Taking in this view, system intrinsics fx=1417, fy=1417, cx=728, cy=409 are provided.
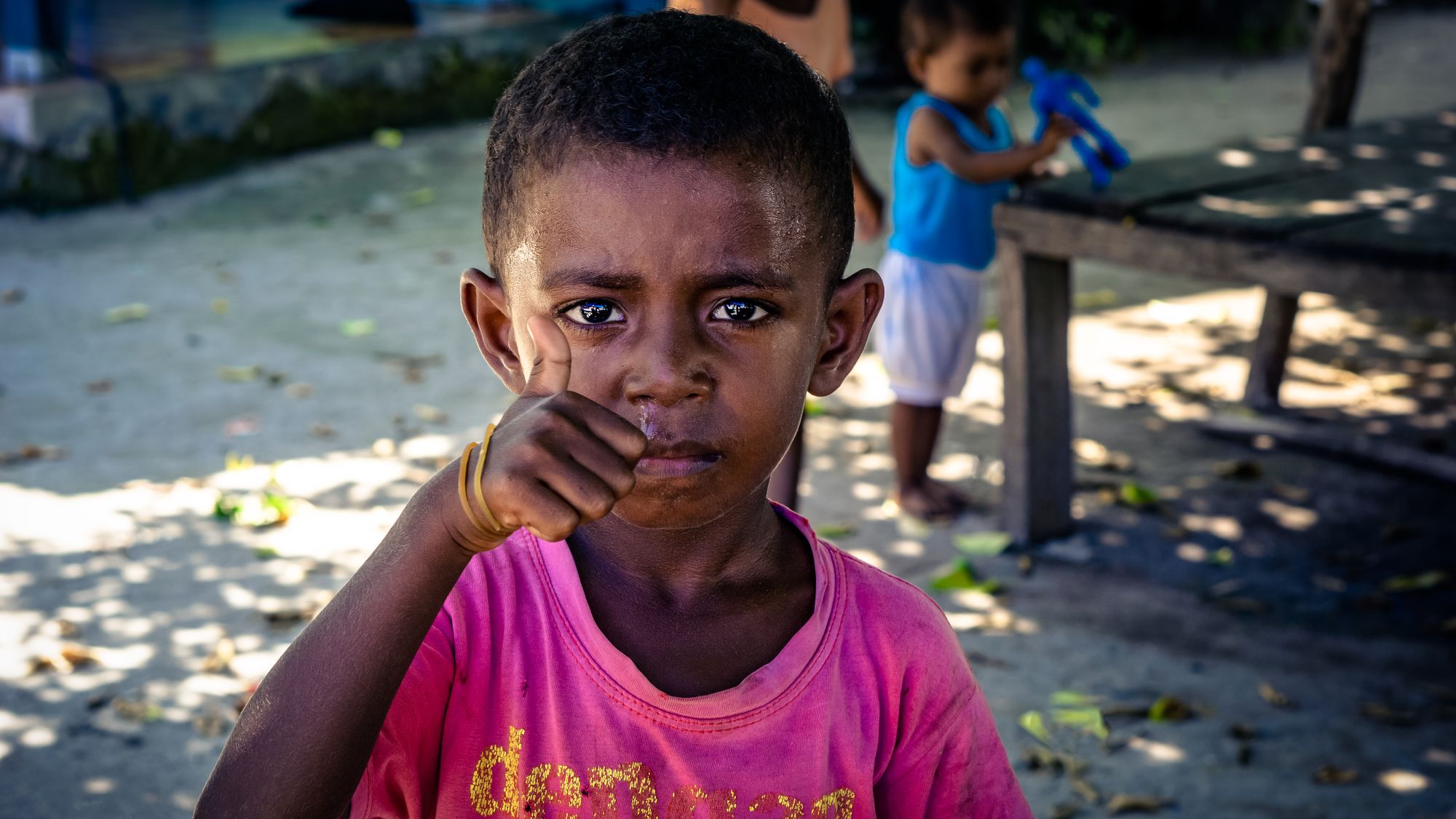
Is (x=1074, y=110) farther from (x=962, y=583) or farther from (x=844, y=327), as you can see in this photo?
(x=844, y=327)

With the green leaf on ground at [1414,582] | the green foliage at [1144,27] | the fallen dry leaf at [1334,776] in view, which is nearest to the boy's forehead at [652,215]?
the fallen dry leaf at [1334,776]

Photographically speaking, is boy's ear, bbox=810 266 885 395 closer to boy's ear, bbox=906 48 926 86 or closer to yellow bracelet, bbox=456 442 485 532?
yellow bracelet, bbox=456 442 485 532

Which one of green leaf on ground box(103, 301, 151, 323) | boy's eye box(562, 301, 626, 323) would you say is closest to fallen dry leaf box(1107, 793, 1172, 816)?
boy's eye box(562, 301, 626, 323)

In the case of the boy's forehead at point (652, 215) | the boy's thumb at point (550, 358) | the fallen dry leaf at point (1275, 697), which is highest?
the boy's forehead at point (652, 215)

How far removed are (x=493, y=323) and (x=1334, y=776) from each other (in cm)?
250

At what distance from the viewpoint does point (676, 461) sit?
1.54 meters

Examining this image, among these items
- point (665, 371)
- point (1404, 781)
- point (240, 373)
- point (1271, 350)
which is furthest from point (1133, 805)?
point (240, 373)

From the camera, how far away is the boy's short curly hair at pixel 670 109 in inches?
59.3

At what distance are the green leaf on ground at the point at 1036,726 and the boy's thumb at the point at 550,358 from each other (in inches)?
95.6

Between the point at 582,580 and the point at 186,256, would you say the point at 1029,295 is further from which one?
the point at 186,256

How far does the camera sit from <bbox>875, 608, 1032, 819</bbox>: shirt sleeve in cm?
175

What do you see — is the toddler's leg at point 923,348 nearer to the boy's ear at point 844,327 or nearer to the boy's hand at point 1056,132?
the boy's hand at point 1056,132

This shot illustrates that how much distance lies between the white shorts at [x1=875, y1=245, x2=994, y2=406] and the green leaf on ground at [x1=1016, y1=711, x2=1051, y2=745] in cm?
137

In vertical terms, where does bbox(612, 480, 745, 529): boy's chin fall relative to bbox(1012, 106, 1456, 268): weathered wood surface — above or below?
above
